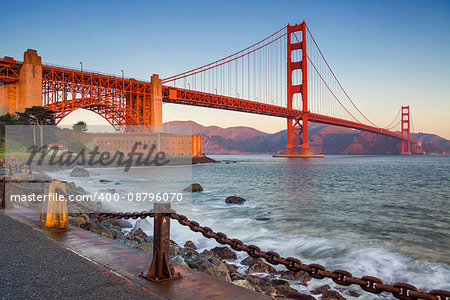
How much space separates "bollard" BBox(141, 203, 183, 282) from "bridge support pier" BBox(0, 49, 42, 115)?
4216 centimetres

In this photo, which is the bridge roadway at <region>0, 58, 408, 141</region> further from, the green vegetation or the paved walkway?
the paved walkway

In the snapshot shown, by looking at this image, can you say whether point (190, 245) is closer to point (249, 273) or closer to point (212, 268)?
point (249, 273)

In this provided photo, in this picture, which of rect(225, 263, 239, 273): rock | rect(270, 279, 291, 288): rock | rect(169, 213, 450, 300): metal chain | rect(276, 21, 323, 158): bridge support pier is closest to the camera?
rect(169, 213, 450, 300): metal chain

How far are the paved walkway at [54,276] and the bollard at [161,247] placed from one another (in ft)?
0.63

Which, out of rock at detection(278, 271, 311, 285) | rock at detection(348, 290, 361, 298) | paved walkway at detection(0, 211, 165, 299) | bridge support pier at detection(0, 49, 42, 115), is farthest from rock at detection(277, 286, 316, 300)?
bridge support pier at detection(0, 49, 42, 115)

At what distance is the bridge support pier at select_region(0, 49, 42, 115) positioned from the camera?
38.2 metres

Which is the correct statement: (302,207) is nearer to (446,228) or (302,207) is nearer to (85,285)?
(446,228)

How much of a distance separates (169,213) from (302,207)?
43.1 feet

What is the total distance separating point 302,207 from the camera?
49.5ft

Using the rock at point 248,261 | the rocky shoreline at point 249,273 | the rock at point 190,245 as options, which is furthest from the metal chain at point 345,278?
the rock at point 190,245

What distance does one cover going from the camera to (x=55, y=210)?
481cm

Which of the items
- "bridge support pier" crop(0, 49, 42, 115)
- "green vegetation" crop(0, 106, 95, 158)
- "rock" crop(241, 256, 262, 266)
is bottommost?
"rock" crop(241, 256, 262, 266)

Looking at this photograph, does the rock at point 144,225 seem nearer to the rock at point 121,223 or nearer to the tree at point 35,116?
the rock at point 121,223

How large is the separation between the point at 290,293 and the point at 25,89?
42.9 m
